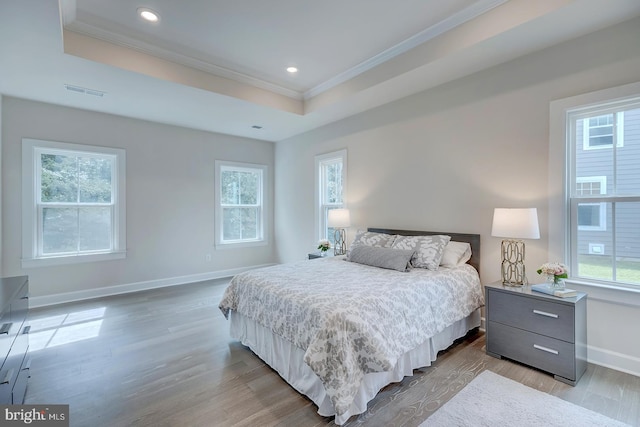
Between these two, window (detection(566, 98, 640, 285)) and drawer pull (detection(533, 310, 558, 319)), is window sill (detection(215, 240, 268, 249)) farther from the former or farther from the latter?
window (detection(566, 98, 640, 285))

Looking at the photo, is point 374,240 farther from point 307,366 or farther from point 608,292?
point 608,292

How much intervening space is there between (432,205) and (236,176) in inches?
151

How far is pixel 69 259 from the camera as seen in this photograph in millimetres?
4098

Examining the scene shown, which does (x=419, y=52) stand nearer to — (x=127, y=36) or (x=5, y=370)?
(x=127, y=36)

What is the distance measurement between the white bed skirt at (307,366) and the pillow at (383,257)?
715mm

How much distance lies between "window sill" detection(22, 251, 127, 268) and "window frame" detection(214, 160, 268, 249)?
1564 millimetres

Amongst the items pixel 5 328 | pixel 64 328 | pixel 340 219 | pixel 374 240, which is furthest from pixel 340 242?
pixel 5 328

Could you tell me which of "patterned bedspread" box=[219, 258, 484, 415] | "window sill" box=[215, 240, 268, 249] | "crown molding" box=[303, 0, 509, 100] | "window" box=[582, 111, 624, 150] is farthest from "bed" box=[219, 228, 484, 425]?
"window sill" box=[215, 240, 268, 249]

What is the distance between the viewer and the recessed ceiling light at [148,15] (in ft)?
8.32

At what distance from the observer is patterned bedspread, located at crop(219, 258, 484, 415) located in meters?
1.76

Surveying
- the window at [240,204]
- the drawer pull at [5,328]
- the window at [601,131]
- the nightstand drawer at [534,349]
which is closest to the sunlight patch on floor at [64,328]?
the drawer pull at [5,328]

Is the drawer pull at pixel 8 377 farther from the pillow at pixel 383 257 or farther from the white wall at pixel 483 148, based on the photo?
the white wall at pixel 483 148

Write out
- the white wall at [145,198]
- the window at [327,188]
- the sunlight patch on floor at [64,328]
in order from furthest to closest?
1. the window at [327,188]
2. the white wall at [145,198]
3. the sunlight patch on floor at [64,328]

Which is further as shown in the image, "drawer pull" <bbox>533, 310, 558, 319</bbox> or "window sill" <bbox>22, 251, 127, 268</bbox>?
"window sill" <bbox>22, 251, 127, 268</bbox>
